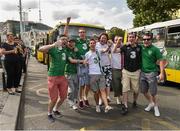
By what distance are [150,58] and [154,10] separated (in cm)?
1939

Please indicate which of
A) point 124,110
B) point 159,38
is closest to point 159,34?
point 159,38

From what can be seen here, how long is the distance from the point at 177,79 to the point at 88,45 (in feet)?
16.4

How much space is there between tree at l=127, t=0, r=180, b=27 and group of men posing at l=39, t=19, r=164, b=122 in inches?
705

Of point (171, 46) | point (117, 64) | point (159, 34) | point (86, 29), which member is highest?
point (86, 29)

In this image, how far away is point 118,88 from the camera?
30.0 ft

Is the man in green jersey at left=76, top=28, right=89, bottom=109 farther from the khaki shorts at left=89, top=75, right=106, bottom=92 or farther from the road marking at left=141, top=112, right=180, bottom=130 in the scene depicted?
the road marking at left=141, top=112, right=180, bottom=130

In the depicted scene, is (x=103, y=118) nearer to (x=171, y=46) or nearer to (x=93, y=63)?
(x=93, y=63)

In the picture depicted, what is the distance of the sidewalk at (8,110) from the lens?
7370mm

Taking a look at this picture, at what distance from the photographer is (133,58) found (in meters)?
8.73

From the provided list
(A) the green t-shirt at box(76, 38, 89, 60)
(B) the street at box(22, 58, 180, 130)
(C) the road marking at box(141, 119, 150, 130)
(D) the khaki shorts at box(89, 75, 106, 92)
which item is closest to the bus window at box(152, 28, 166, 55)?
(B) the street at box(22, 58, 180, 130)

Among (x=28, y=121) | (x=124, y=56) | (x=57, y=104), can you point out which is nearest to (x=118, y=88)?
(x=124, y=56)

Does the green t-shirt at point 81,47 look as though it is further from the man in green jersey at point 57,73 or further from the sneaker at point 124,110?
the sneaker at point 124,110

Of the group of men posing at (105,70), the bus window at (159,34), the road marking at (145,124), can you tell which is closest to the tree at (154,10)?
the bus window at (159,34)

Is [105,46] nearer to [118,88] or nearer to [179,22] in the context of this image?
[118,88]
